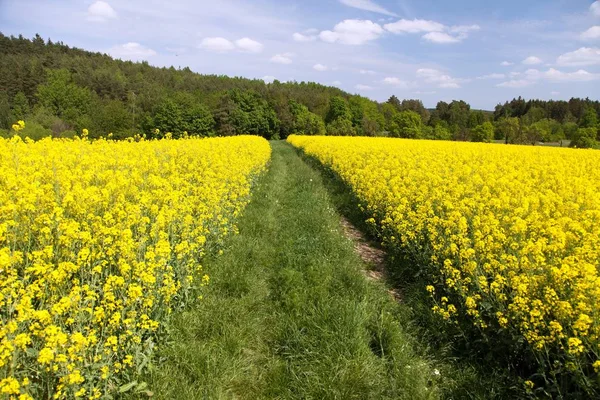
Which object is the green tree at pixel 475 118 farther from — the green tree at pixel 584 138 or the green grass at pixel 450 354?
the green grass at pixel 450 354

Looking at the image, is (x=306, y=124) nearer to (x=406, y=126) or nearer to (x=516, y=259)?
(x=406, y=126)

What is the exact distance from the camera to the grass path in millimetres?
3402

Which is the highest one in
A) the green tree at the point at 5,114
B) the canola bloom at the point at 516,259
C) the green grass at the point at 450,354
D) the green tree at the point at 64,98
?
the green tree at the point at 64,98

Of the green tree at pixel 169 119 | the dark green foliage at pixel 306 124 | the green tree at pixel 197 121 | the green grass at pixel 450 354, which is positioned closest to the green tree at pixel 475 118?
the dark green foliage at pixel 306 124

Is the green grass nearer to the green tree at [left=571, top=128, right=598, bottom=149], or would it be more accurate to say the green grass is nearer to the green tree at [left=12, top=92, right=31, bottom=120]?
the green tree at [left=571, top=128, right=598, bottom=149]

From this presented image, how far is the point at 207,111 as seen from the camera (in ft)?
231

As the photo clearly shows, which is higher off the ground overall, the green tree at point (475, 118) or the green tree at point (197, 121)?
the green tree at point (475, 118)

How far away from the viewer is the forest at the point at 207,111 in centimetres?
6109

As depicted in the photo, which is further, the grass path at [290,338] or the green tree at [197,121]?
the green tree at [197,121]

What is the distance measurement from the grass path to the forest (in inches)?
1915

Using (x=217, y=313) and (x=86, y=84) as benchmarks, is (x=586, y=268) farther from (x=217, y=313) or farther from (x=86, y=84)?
Result: (x=86, y=84)

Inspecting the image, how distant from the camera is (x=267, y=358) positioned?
3.89m

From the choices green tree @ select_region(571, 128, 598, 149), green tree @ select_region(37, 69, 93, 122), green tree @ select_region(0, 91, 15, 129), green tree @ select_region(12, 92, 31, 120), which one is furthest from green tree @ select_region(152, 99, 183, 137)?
green tree @ select_region(571, 128, 598, 149)

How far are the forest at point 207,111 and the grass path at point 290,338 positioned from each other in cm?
4865
